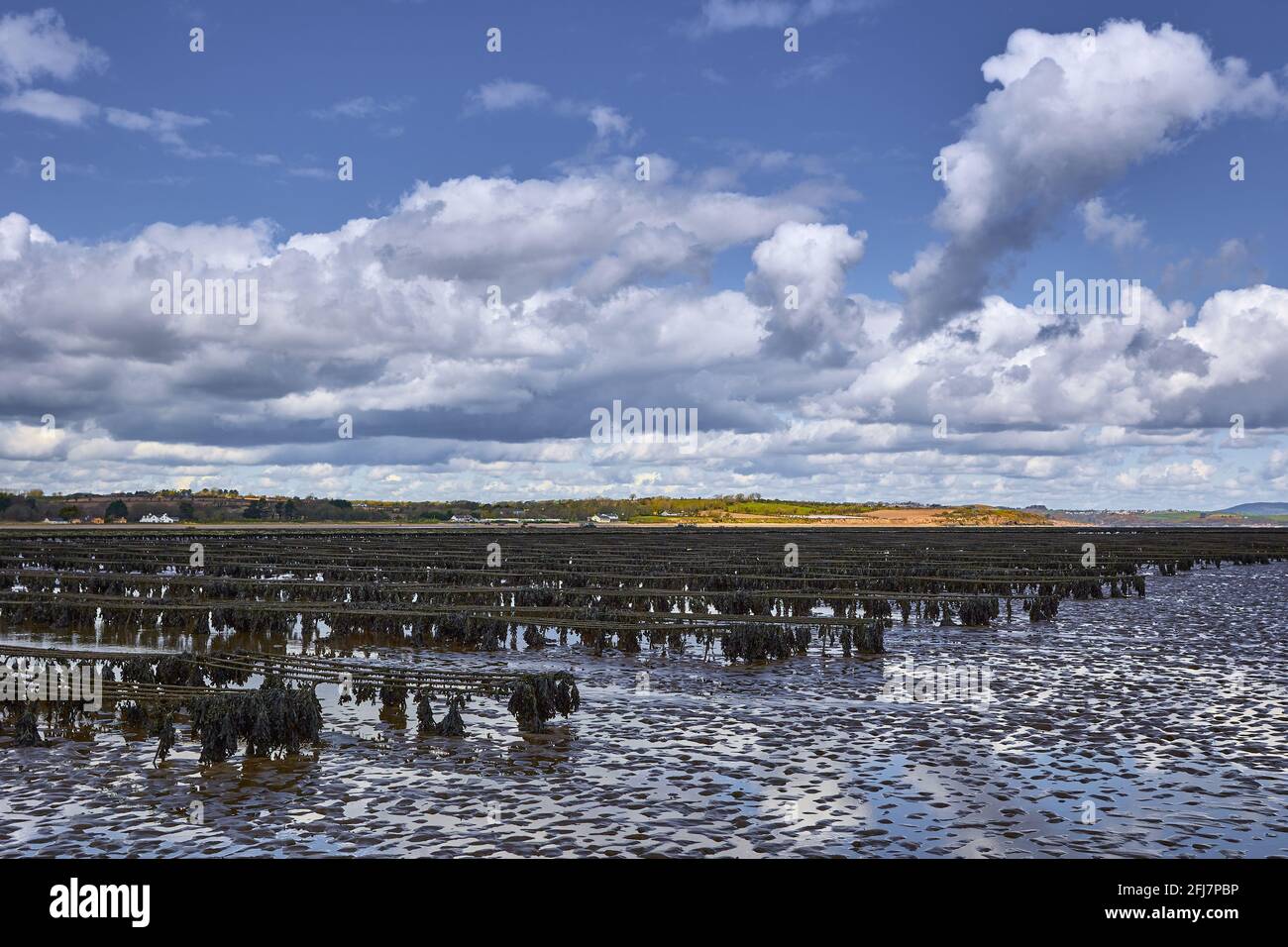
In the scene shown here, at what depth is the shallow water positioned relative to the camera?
1101cm

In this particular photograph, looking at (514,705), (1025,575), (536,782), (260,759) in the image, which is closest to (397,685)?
→ (514,705)

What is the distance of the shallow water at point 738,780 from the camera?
1101cm

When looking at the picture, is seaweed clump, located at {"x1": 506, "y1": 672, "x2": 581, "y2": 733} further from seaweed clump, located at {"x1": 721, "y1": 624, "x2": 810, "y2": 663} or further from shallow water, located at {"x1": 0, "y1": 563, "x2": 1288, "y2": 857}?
seaweed clump, located at {"x1": 721, "y1": 624, "x2": 810, "y2": 663}

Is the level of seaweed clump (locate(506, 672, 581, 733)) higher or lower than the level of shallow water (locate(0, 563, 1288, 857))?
higher

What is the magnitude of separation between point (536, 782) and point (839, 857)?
4427 mm

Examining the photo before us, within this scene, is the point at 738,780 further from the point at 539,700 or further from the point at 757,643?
the point at 757,643

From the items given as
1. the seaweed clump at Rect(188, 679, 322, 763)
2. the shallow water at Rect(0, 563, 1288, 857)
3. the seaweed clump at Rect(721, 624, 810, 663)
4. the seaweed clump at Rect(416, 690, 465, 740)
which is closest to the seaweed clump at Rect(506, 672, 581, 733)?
the shallow water at Rect(0, 563, 1288, 857)

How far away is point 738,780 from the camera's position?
44.1 ft

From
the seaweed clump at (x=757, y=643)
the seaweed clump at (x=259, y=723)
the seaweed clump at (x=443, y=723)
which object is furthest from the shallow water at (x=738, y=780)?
the seaweed clump at (x=757, y=643)

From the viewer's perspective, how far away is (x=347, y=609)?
29.0 metres

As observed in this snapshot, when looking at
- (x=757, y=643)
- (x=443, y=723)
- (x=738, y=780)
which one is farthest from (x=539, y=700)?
(x=757, y=643)

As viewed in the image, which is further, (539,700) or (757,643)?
(757,643)
